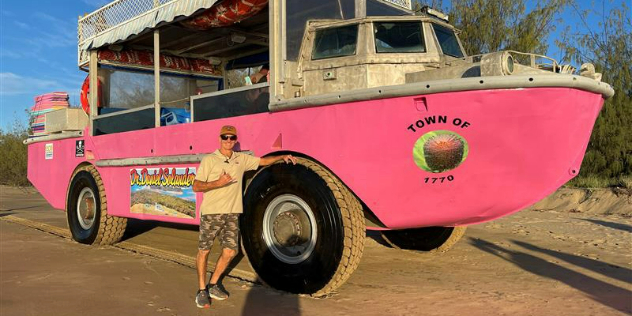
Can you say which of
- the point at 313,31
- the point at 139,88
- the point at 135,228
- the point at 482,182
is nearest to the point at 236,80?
the point at 139,88

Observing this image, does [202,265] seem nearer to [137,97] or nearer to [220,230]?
[220,230]

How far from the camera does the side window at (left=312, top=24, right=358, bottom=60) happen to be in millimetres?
4398

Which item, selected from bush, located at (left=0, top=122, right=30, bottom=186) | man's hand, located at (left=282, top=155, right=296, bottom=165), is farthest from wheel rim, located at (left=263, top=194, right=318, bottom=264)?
bush, located at (left=0, top=122, right=30, bottom=186)

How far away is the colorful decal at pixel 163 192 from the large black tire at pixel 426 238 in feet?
8.15

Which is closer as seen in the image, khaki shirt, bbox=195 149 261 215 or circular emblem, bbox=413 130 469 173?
circular emblem, bbox=413 130 469 173

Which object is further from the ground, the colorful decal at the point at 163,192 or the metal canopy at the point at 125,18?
the metal canopy at the point at 125,18

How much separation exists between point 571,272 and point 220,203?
3.47m

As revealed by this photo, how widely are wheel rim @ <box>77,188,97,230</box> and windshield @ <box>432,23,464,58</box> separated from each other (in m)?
5.07

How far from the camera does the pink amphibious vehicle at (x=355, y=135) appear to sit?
3371mm

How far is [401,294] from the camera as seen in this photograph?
13.2 ft

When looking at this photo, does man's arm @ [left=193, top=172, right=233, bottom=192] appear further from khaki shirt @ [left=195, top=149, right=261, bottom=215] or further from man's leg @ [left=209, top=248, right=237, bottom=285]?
man's leg @ [left=209, top=248, right=237, bottom=285]

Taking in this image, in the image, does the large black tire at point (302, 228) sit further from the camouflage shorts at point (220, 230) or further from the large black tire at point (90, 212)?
the large black tire at point (90, 212)

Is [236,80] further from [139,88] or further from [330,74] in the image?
[330,74]

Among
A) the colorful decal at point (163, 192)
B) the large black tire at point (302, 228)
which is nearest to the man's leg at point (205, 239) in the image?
the large black tire at point (302, 228)
